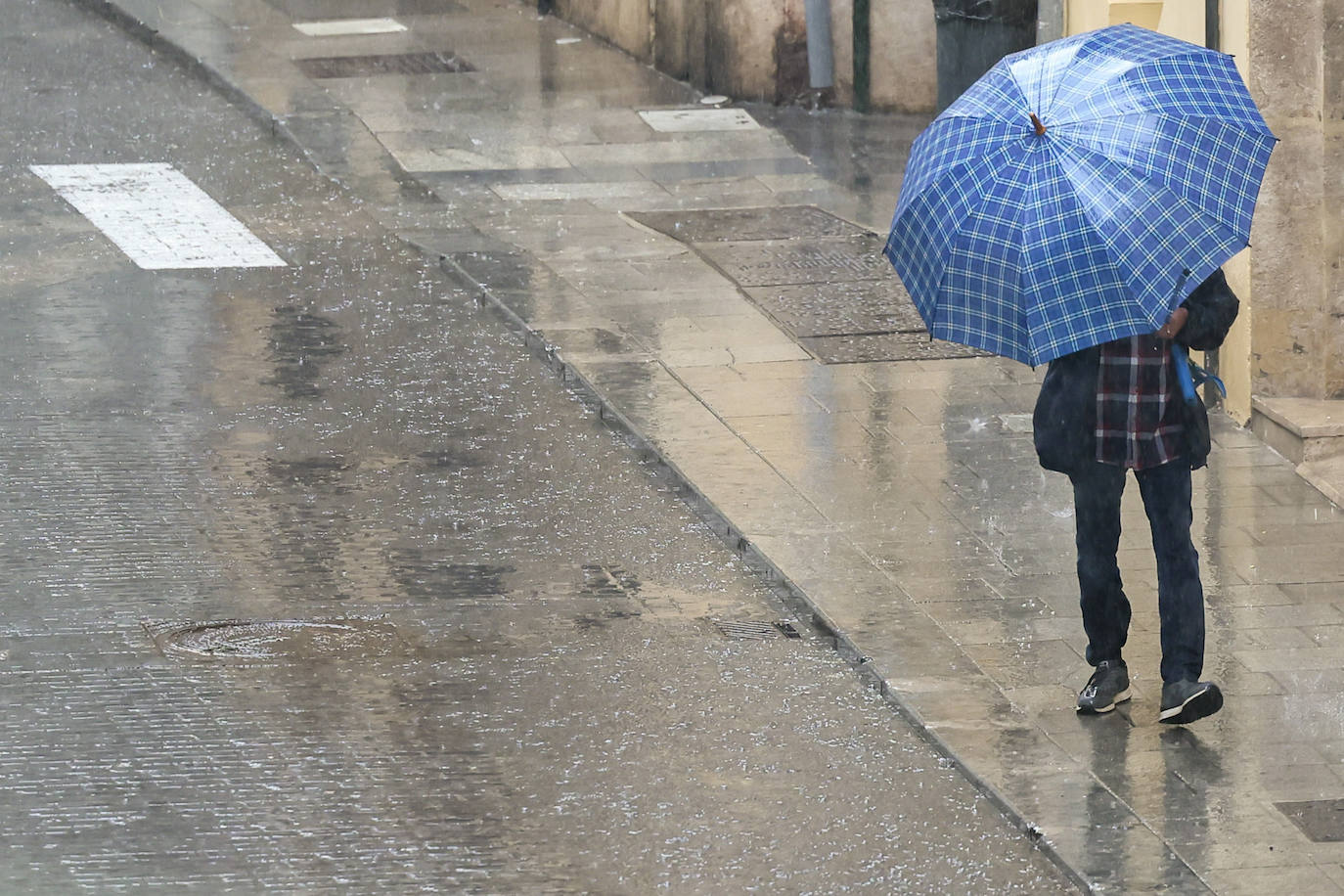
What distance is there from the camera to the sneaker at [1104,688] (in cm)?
669

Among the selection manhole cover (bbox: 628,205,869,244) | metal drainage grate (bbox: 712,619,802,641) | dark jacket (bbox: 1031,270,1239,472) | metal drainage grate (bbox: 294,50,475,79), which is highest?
dark jacket (bbox: 1031,270,1239,472)

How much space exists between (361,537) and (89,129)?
27.6 feet

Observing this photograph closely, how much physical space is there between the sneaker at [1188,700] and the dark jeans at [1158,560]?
0.03 meters

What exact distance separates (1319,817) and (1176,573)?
0.79 meters

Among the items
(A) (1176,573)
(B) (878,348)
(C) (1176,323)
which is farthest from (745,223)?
(C) (1176,323)

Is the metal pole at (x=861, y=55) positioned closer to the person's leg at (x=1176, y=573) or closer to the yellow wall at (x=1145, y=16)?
the yellow wall at (x=1145, y=16)

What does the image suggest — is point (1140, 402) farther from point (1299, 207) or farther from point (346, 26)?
point (346, 26)

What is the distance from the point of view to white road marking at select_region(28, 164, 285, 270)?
12617mm

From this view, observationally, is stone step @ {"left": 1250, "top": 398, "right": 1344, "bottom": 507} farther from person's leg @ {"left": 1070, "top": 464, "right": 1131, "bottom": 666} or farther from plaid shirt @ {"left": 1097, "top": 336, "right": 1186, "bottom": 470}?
plaid shirt @ {"left": 1097, "top": 336, "right": 1186, "bottom": 470}

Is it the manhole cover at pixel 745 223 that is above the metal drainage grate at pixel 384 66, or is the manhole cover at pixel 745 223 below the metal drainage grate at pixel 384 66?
below

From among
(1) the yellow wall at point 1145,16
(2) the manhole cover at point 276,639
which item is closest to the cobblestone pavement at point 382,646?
(2) the manhole cover at point 276,639

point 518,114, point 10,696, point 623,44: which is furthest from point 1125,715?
point 623,44

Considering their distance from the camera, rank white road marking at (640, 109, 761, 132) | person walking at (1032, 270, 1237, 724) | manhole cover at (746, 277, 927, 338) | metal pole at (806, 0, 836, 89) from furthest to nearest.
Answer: metal pole at (806, 0, 836, 89) → white road marking at (640, 109, 761, 132) → manhole cover at (746, 277, 927, 338) → person walking at (1032, 270, 1237, 724)

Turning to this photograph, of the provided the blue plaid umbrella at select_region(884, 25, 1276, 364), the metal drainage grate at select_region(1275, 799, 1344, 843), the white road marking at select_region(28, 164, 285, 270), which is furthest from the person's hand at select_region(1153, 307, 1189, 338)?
the white road marking at select_region(28, 164, 285, 270)
